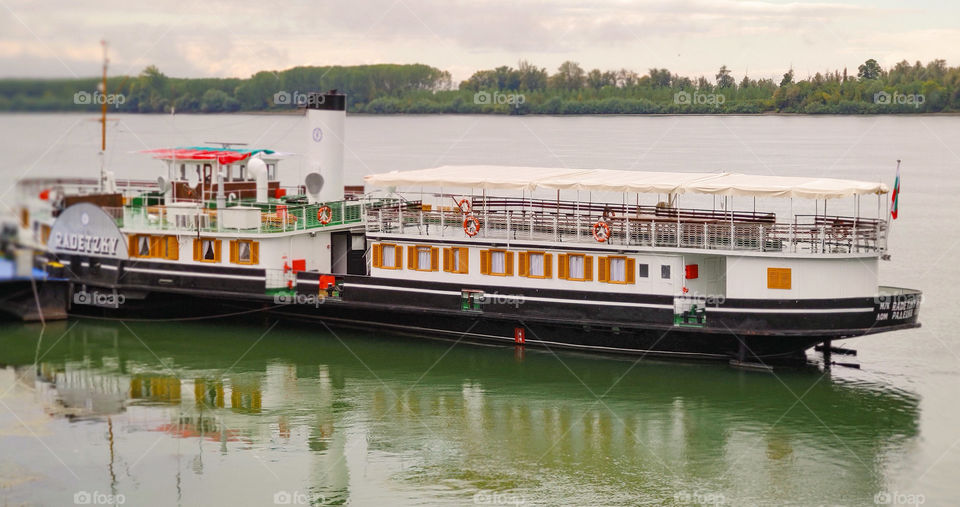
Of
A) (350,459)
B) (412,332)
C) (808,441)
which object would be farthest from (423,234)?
(808,441)

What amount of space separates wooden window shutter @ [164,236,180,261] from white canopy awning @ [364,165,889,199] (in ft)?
21.4

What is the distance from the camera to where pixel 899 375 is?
1307 inches

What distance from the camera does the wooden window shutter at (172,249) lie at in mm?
39250

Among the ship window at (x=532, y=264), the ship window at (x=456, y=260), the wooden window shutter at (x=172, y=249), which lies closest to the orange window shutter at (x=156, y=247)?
the wooden window shutter at (x=172, y=249)

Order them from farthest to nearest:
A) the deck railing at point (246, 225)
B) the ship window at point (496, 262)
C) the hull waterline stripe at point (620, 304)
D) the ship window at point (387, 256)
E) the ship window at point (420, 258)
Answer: the deck railing at point (246, 225) → the ship window at point (387, 256) → the ship window at point (420, 258) → the ship window at point (496, 262) → the hull waterline stripe at point (620, 304)

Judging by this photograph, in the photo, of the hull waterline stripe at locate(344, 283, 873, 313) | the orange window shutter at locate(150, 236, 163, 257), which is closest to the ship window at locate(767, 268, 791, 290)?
the hull waterline stripe at locate(344, 283, 873, 313)

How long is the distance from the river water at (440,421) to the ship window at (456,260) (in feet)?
6.97

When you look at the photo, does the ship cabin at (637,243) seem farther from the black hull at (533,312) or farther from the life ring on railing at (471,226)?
the black hull at (533,312)

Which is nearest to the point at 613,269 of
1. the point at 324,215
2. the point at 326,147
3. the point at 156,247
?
the point at 324,215

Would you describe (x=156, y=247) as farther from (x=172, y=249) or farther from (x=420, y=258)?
(x=420, y=258)

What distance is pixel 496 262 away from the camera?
35594 millimetres

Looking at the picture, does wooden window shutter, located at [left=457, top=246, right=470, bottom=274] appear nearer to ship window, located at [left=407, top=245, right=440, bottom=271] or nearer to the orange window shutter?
ship window, located at [left=407, top=245, right=440, bottom=271]

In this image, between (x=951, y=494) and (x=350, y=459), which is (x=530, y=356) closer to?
(x=350, y=459)

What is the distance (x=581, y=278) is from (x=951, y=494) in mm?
12161
